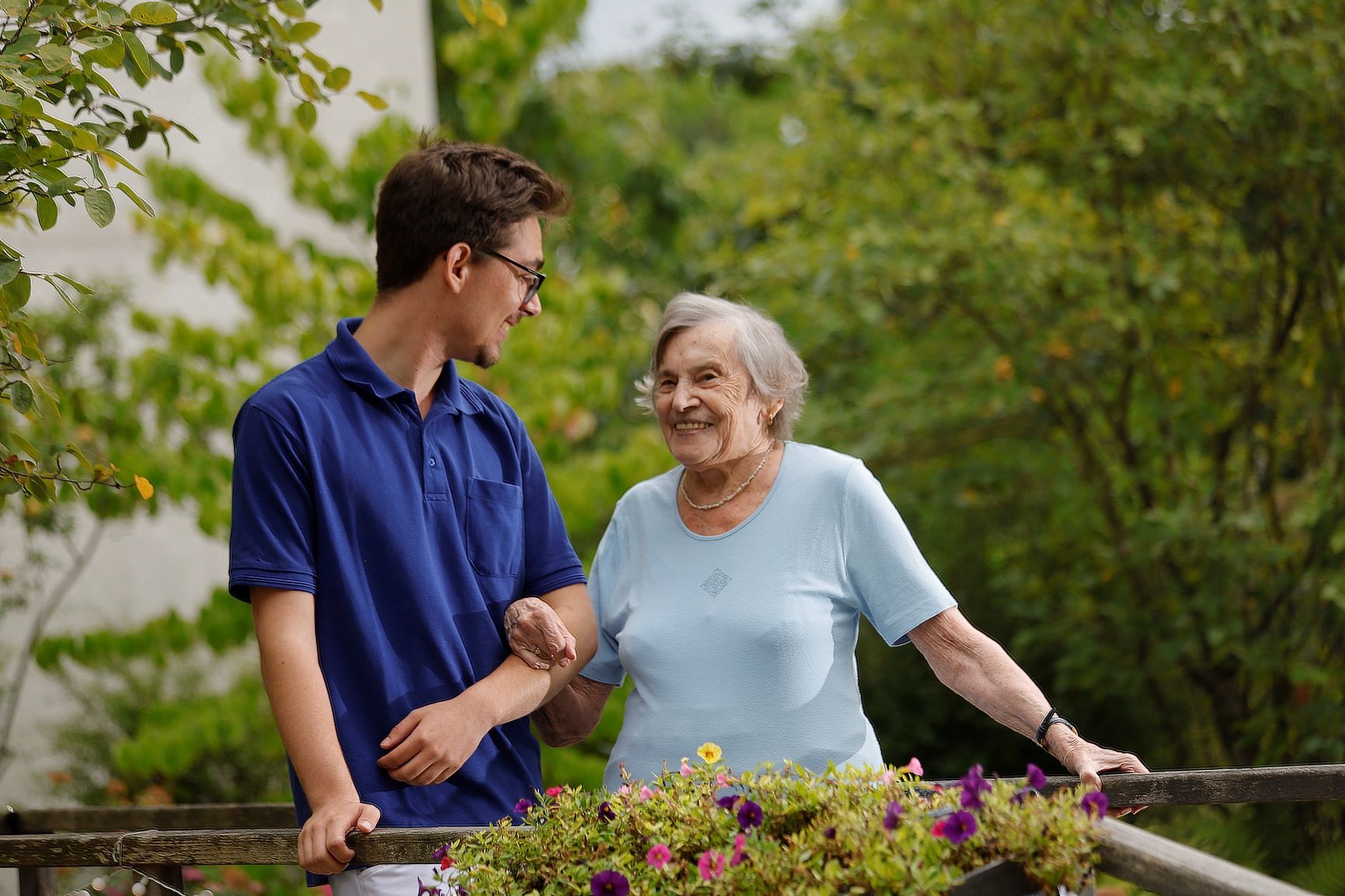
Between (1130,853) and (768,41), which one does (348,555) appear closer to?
(1130,853)

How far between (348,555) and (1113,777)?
4.10ft

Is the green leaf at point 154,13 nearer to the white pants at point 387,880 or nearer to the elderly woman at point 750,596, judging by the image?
the elderly woman at point 750,596

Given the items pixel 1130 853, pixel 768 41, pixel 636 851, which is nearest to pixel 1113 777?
pixel 1130 853

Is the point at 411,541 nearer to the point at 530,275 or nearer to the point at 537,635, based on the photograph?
the point at 537,635

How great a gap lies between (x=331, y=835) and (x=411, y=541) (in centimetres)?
49

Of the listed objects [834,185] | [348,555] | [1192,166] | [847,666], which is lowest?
[847,666]

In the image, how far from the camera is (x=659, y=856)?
1663 millimetres

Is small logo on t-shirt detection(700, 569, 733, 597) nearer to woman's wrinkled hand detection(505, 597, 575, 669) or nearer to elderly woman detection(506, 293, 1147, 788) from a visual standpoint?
elderly woman detection(506, 293, 1147, 788)

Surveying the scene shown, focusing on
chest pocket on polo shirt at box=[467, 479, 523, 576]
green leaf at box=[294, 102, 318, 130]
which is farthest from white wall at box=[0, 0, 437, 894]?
chest pocket on polo shirt at box=[467, 479, 523, 576]

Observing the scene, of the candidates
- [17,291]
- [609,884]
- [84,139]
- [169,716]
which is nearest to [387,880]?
[609,884]

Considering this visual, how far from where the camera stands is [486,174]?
2.30 m

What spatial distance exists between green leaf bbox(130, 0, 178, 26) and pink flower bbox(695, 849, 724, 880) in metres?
1.48

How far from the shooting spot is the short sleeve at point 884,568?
7.45ft

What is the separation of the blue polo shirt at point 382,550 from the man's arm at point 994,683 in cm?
76
